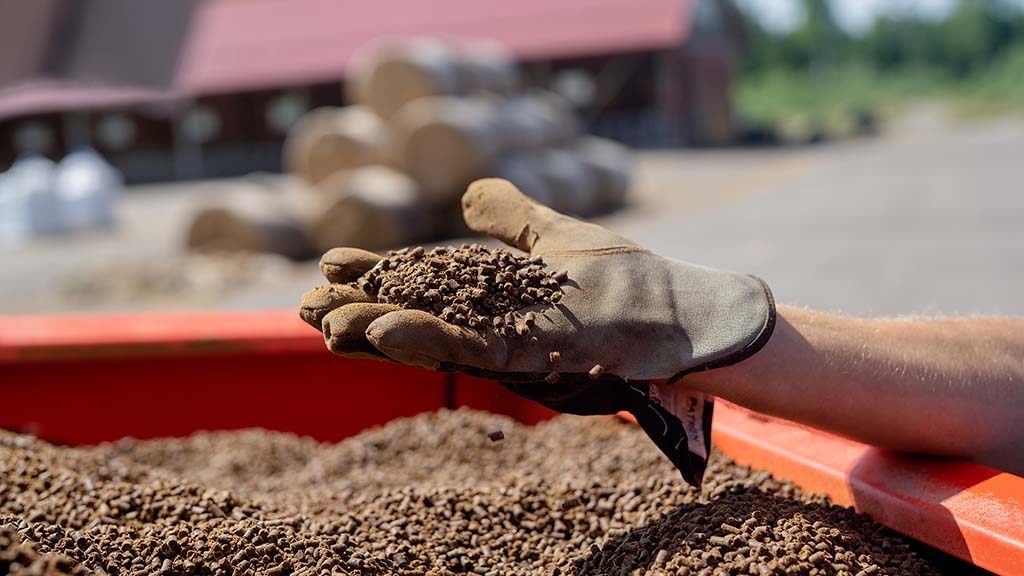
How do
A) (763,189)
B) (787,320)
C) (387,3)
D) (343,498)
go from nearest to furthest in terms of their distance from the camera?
(787,320)
(343,498)
(763,189)
(387,3)

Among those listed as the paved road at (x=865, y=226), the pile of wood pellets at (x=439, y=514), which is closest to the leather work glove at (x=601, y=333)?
the pile of wood pellets at (x=439, y=514)

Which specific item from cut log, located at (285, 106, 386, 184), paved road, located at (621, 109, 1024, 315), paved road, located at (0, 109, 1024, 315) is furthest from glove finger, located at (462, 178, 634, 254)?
cut log, located at (285, 106, 386, 184)

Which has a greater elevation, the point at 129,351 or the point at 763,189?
the point at 129,351

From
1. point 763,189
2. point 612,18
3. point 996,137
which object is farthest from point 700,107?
point 763,189

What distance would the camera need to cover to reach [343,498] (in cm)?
220

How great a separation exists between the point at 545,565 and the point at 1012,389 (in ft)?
3.05

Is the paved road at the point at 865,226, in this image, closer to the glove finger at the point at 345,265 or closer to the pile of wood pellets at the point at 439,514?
the pile of wood pellets at the point at 439,514

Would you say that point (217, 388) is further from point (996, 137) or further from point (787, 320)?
point (996, 137)

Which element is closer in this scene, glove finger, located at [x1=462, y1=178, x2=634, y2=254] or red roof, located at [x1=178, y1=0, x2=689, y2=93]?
glove finger, located at [x1=462, y1=178, x2=634, y2=254]

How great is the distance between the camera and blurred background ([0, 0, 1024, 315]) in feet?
20.9

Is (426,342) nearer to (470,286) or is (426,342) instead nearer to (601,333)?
(470,286)

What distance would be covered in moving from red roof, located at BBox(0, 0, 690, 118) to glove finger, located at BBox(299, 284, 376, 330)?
74.1 ft

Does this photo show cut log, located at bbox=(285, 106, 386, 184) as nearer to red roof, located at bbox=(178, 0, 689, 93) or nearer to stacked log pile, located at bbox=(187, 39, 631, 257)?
stacked log pile, located at bbox=(187, 39, 631, 257)

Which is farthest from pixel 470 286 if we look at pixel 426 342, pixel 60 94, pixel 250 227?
pixel 250 227
